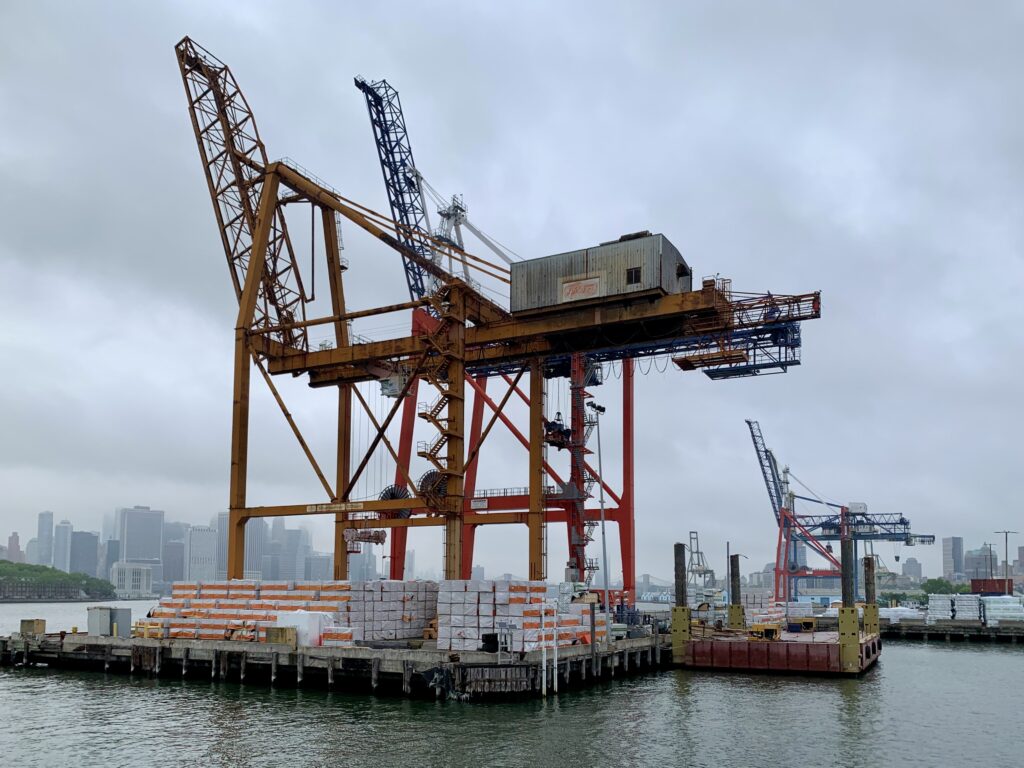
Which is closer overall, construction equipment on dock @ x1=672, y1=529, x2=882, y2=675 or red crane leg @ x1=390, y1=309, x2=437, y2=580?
construction equipment on dock @ x1=672, y1=529, x2=882, y2=675

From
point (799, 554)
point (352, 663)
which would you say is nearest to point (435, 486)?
point (352, 663)

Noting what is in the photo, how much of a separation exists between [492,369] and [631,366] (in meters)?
8.65

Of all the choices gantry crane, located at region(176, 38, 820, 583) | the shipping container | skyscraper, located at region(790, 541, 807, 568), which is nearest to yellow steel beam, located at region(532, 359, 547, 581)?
gantry crane, located at region(176, 38, 820, 583)

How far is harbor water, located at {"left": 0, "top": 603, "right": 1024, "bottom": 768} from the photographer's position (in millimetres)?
26344

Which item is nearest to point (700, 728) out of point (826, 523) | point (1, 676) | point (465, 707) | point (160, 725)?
point (465, 707)

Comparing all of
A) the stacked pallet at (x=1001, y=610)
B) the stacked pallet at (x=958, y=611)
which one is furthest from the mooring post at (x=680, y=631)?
the stacked pallet at (x=1001, y=610)

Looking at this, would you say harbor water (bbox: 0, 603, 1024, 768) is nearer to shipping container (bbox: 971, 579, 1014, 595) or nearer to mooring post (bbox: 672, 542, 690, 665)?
mooring post (bbox: 672, 542, 690, 665)

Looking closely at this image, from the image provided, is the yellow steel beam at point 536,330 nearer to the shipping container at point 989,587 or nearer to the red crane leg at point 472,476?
the red crane leg at point 472,476

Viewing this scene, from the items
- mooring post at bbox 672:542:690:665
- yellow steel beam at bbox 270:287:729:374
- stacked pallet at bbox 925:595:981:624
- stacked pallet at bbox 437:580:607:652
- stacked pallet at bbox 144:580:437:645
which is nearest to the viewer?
stacked pallet at bbox 437:580:607:652

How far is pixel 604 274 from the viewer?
141 feet

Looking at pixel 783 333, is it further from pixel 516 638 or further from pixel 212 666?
pixel 212 666

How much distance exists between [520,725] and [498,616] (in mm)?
6671

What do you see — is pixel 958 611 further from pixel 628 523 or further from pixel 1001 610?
pixel 628 523

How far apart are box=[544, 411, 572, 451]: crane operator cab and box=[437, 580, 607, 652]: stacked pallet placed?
62.0ft
